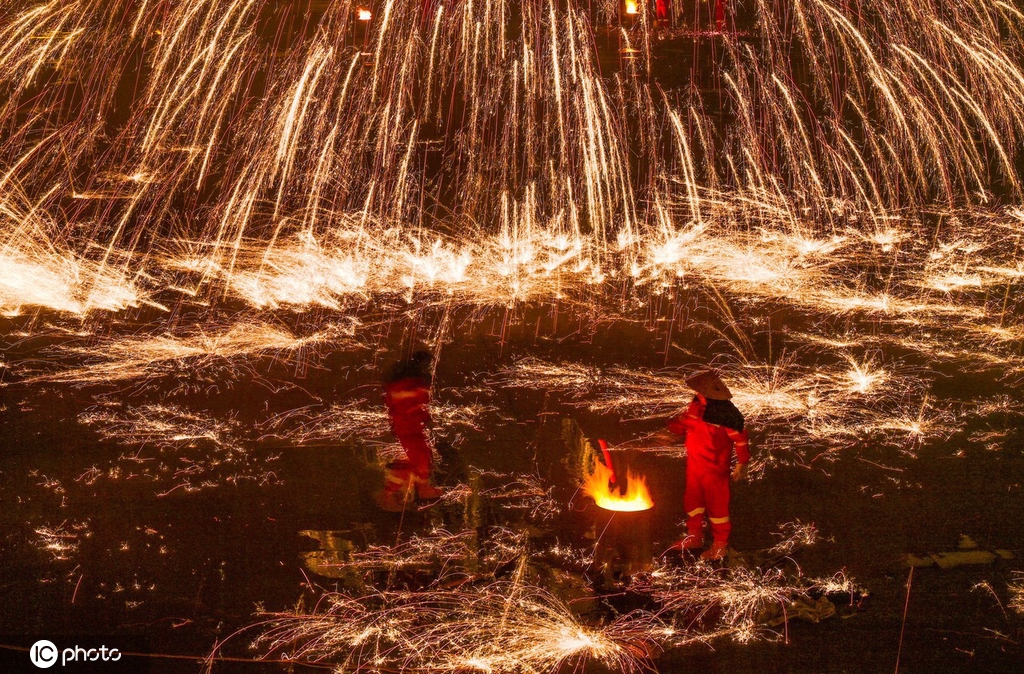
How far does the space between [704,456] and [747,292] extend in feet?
29.6

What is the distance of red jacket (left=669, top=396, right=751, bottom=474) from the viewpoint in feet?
16.5

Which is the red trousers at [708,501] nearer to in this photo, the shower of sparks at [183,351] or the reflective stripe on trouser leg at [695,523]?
the reflective stripe on trouser leg at [695,523]

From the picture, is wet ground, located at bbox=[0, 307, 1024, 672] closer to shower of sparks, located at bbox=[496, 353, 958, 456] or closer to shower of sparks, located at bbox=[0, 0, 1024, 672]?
shower of sparks, located at bbox=[0, 0, 1024, 672]

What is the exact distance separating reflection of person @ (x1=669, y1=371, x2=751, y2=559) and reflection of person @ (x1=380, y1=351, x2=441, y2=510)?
5.96 ft

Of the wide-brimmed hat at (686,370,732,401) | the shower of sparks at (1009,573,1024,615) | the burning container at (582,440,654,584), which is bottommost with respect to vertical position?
the shower of sparks at (1009,573,1024,615)

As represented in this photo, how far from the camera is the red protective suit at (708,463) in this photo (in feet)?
16.6

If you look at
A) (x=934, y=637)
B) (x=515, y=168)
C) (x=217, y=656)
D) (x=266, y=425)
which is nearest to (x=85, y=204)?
(x=515, y=168)

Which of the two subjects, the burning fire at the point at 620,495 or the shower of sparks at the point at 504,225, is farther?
the shower of sparks at the point at 504,225

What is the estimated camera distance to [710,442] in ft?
16.7

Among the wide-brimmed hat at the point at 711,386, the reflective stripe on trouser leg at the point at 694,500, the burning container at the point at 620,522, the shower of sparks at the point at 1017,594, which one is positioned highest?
the wide-brimmed hat at the point at 711,386

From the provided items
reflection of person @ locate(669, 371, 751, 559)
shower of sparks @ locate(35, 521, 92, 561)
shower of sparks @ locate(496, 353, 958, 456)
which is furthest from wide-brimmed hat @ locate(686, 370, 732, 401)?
shower of sparks @ locate(35, 521, 92, 561)

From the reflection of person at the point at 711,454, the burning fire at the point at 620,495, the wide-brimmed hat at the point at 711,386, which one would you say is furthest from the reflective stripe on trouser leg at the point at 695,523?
the wide-brimmed hat at the point at 711,386

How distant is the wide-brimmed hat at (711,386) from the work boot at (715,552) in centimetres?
92

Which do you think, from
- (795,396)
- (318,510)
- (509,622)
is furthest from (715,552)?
(795,396)
